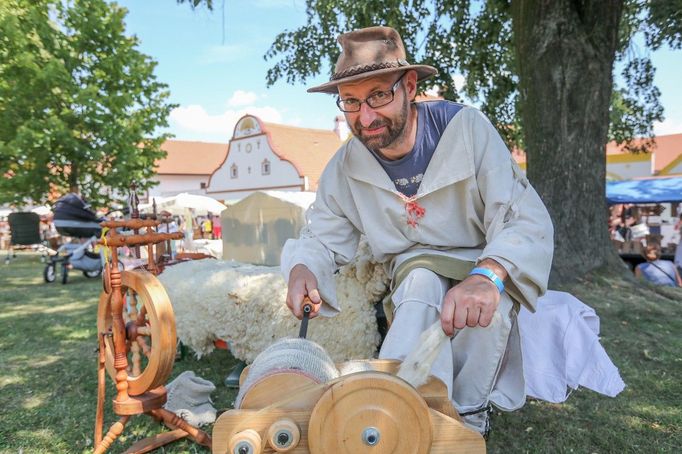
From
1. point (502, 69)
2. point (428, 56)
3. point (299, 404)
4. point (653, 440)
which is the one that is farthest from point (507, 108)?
point (299, 404)

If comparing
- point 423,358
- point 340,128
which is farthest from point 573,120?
point 340,128

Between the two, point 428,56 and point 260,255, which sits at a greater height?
point 428,56

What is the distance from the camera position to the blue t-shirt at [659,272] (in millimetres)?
6422

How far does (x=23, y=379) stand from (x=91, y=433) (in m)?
1.40

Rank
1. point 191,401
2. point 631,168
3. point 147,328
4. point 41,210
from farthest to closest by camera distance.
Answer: point 631,168 < point 41,210 < point 191,401 < point 147,328

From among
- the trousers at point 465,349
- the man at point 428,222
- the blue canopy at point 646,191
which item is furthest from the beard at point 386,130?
the blue canopy at point 646,191

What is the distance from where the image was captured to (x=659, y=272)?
6.50 meters

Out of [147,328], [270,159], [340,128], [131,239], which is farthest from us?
[340,128]

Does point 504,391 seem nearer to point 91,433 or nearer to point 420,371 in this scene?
point 420,371

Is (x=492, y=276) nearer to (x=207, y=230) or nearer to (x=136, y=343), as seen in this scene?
(x=136, y=343)

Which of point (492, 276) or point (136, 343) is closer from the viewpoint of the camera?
point (492, 276)

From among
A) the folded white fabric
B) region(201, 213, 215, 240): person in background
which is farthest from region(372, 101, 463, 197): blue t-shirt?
region(201, 213, 215, 240): person in background

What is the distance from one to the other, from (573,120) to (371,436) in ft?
15.7

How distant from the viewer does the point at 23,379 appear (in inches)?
142
